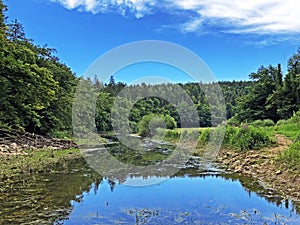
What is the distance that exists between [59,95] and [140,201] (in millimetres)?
25724

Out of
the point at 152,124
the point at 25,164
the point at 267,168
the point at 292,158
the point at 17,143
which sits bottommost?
the point at 267,168

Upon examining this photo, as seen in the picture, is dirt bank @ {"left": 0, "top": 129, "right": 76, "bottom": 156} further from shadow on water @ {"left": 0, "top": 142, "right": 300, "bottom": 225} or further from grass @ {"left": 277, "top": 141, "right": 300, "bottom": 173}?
grass @ {"left": 277, "top": 141, "right": 300, "bottom": 173}

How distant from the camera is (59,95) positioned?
32.9 metres

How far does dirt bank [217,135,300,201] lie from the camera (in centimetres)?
995

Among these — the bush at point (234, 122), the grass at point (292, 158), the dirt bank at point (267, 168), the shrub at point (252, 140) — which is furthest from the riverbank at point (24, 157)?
the bush at point (234, 122)

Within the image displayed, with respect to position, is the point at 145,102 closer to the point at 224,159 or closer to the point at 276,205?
the point at 224,159

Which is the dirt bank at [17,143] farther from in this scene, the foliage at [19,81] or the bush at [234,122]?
the bush at [234,122]

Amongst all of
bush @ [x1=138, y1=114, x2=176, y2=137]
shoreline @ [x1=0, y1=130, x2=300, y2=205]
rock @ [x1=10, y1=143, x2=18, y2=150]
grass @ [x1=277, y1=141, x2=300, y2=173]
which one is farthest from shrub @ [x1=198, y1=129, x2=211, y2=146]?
bush @ [x1=138, y1=114, x2=176, y2=137]

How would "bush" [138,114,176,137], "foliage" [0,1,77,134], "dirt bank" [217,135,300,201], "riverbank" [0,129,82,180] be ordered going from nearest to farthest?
"dirt bank" [217,135,300,201] < "riverbank" [0,129,82,180] < "foliage" [0,1,77,134] < "bush" [138,114,176,137]

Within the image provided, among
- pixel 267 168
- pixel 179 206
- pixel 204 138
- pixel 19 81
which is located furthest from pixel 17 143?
pixel 179 206

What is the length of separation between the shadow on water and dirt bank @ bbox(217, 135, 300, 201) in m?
0.48

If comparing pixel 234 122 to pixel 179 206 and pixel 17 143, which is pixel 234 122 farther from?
pixel 179 206

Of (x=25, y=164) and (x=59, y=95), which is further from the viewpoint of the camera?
(x=59, y=95)

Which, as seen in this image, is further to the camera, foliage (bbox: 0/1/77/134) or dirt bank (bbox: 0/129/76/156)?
foliage (bbox: 0/1/77/134)
